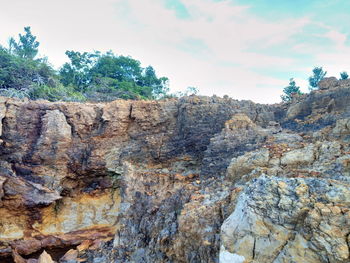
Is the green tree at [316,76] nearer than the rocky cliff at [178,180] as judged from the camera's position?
No

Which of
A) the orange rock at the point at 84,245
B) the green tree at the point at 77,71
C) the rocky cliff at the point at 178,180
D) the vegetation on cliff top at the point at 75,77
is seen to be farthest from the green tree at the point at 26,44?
the orange rock at the point at 84,245

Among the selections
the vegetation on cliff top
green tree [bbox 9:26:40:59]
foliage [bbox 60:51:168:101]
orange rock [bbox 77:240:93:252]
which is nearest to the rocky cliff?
orange rock [bbox 77:240:93:252]

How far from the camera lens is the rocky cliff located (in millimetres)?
3838

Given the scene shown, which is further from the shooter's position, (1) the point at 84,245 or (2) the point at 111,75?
(2) the point at 111,75

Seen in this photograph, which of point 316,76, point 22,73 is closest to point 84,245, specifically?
→ point 22,73

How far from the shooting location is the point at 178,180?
397 inches

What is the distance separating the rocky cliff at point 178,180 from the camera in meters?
3.84

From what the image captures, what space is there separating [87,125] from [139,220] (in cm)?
659

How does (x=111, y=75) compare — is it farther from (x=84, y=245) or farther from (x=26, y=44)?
(x=84, y=245)

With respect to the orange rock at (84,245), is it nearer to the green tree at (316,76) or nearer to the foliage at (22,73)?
the foliage at (22,73)

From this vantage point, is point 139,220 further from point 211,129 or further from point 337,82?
point 337,82

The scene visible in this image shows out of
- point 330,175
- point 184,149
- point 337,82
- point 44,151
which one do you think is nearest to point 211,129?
point 184,149

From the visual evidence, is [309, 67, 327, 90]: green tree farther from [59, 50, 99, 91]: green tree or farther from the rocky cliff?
[59, 50, 99, 91]: green tree

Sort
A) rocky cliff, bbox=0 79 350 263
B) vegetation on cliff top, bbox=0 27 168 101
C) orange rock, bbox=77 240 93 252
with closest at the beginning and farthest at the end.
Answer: rocky cliff, bbox=0 79 350 263 < orange rock, bbox=77 240 93 252 < vegetation on cliff top, bbox=0 27 168 101
